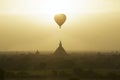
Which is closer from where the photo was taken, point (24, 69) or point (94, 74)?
point (94, 74)

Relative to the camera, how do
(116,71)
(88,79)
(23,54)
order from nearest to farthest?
(88,79) < (116,71) < (23,54)

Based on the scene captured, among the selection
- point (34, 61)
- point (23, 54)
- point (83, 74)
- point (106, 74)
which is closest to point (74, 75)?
point (83, 74)

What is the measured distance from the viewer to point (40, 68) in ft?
14.2

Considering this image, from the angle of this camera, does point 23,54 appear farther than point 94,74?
Yes

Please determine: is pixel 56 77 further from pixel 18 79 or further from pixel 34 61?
pixel 34 61

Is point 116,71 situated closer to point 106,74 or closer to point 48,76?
point 106,74

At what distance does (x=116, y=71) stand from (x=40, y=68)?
982mm

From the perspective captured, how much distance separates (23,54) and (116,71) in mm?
2829

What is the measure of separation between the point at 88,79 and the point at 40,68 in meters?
0.70

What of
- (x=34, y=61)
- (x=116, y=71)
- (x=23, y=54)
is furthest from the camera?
(x=23, y=54)

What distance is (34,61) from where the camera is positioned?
4984 mm

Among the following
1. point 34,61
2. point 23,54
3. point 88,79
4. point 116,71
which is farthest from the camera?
point 23,54

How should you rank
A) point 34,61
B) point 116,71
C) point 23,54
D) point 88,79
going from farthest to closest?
1. point 23,54
2. point 34,61
3. point 116,71
4. point 88,79

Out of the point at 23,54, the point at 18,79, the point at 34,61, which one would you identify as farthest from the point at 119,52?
the point at 18,79
